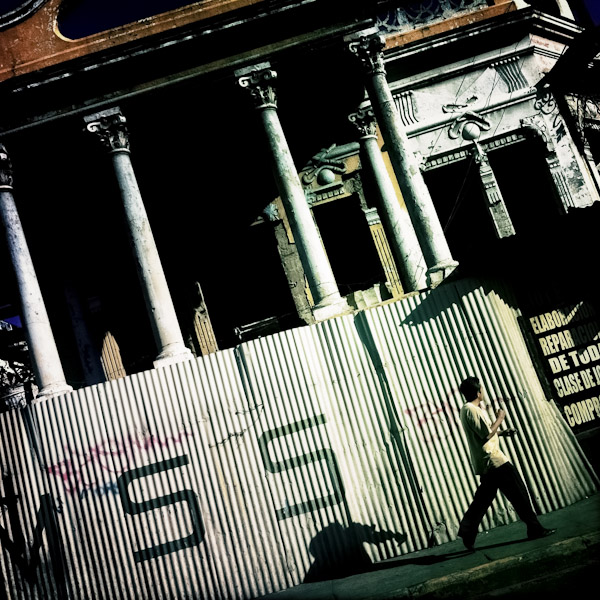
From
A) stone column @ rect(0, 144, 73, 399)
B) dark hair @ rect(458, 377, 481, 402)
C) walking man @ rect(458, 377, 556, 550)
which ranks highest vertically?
stone column @ rect(0, 144, 73, 399)

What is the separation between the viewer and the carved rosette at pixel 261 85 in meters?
8.94

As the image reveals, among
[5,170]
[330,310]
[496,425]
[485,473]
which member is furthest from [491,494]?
[5,170]

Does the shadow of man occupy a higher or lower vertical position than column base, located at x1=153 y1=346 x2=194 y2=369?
lower

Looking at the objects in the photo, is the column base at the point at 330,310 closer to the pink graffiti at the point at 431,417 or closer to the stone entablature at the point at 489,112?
the pink graffiti at the point at 431,417

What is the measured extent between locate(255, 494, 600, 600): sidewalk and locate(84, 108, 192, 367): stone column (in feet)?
13.9

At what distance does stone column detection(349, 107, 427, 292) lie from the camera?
9102 mm

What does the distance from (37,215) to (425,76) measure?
32.3 feet

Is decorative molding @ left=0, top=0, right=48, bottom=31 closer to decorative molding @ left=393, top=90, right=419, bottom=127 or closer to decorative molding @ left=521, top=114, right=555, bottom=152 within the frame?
decorative molding @ left=393, top=90, right=419, bottom=127

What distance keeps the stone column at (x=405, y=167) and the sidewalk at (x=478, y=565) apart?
418 centimetres

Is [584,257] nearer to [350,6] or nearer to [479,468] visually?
[479,468]

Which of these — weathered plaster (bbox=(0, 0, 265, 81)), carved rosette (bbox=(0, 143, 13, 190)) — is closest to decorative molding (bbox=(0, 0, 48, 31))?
weathered plaster (bbox=(0, 0, 265, 81))

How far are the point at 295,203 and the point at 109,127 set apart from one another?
145 inches

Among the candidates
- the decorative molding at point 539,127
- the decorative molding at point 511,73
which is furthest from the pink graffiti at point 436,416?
the decorative molding at point 511,73

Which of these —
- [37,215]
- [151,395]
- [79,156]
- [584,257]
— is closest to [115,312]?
[37,215]
